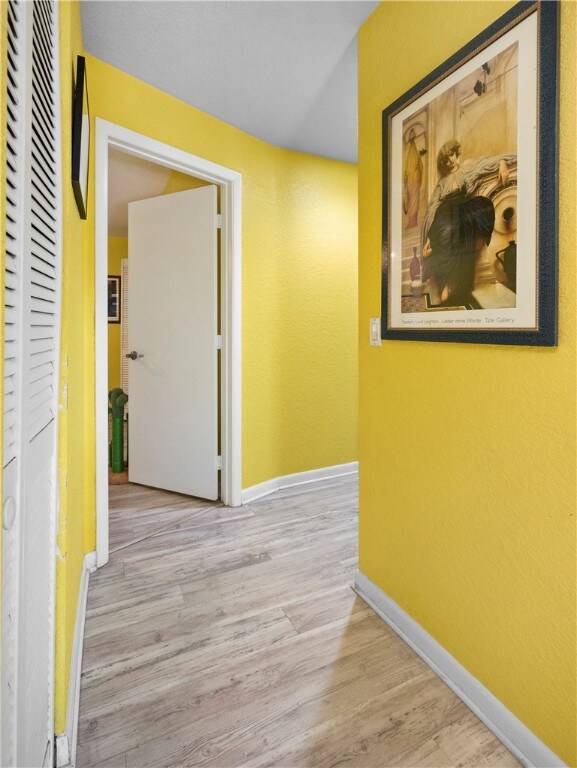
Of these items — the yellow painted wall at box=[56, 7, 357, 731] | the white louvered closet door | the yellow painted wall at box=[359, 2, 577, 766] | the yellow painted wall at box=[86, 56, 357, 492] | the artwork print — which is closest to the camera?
the white louvered closet door

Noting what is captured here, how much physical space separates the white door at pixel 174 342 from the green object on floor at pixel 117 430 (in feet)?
1.14

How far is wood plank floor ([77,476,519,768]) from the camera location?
117 centimetres

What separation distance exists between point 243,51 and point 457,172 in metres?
1.35

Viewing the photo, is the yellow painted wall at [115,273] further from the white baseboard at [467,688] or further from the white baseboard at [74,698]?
the white baseboard at [467,688]

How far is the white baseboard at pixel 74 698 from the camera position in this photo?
109cm

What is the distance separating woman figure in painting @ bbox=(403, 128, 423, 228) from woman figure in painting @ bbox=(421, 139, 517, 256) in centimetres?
7

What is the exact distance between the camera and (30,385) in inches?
31.6

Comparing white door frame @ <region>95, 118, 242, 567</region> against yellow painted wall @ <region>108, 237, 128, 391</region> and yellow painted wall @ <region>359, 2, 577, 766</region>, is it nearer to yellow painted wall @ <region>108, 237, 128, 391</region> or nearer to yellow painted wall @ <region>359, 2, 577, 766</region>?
yellow painted wall @ <region>359, 2, 577, 766</region>

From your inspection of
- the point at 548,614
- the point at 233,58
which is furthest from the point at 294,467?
the point at 233,58

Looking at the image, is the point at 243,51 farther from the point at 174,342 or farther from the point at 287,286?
the point at 174,342

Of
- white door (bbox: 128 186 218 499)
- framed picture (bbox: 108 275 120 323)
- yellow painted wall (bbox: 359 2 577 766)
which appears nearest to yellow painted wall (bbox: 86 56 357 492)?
white door (bbox: 128 186 218 499)

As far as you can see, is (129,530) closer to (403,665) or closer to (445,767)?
(403,665)

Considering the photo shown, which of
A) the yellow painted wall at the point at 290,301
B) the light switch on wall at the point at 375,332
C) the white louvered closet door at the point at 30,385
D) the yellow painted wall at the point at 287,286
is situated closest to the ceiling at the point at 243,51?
the yellow painted wall at the point at 287,286

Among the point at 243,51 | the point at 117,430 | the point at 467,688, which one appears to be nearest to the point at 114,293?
the point at 117,430
